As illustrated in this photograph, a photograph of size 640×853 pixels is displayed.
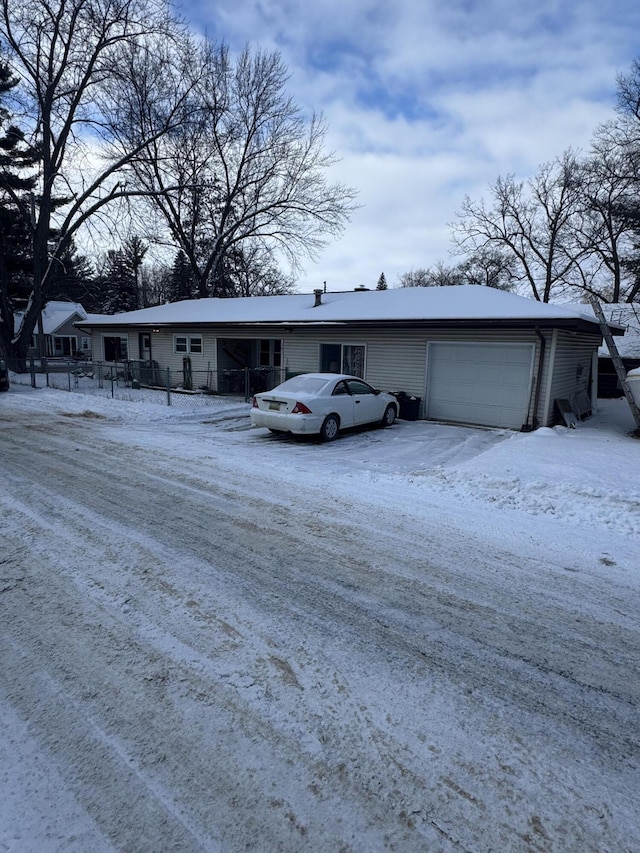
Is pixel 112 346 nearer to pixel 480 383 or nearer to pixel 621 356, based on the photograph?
pixel 480 383

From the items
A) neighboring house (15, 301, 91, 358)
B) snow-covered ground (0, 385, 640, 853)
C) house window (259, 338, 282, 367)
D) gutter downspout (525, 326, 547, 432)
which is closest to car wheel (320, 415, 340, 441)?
snow-covered ground (0, 385, 640, 853)

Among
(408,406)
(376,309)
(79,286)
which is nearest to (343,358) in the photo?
(376,309)

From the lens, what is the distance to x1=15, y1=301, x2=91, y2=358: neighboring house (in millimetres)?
49375

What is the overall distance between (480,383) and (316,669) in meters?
11.2

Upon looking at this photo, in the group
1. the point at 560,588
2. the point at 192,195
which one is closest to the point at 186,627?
the point at 560,588

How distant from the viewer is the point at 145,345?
2197 centimetres

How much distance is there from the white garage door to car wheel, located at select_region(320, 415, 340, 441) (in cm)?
434

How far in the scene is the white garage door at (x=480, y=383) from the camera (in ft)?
40.4

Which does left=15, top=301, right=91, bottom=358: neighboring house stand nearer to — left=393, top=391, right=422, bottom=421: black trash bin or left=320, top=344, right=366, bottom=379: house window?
left=320, top=344, right=366, bottom=379: house window

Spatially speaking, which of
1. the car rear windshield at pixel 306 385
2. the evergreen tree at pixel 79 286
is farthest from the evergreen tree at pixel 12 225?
the car rear windshield at pixel 306 385

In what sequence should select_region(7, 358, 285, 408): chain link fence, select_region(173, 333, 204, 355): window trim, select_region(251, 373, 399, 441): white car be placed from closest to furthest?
select_region(251, 373, 399, 441): white car
select_region(7, 358, 285, 408): chain link fence
select_region(173, 333, 204, 355): window trim

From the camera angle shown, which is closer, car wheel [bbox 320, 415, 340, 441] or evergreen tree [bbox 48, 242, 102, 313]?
car wheel [bbox 320, 415, 340, 441]

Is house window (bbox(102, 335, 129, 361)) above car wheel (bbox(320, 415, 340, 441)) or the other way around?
above

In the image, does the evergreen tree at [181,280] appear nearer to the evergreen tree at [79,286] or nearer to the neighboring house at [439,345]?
the evergreen tree at [79,286]
